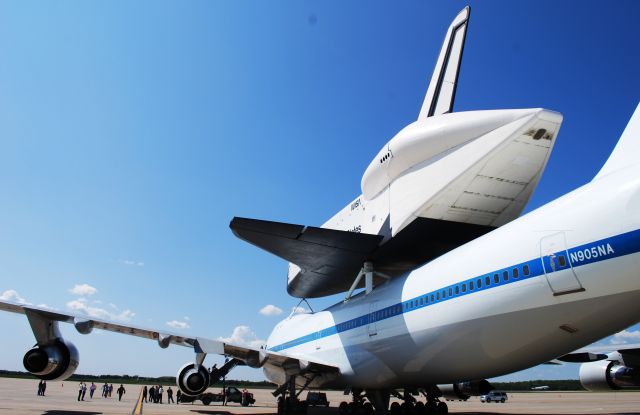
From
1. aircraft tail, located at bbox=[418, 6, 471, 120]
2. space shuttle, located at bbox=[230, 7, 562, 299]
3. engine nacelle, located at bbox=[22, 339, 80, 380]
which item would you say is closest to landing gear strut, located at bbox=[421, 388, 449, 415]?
space shuttle, located at bbox=[230, 7, 562, 299]

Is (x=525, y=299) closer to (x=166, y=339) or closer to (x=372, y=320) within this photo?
(x=372, y=320)

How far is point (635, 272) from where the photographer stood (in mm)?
6148

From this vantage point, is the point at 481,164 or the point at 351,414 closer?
the point at 481,164

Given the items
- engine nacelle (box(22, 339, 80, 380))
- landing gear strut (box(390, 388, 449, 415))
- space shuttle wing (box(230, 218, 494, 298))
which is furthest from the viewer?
space shuttle wing (box(230, 218, 494, 298))

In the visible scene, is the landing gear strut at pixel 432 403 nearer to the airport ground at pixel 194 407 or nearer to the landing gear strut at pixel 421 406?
the landing gear strut at pixel 421 406

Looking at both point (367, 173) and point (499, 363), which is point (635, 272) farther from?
point (367, 173)

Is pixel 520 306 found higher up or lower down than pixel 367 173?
lower down

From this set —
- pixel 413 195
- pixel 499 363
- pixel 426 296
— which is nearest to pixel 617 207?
pixel 499 363

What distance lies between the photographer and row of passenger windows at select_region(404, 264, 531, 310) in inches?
302

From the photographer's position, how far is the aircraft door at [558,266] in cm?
682

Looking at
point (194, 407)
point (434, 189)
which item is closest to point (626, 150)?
point (434, 189)

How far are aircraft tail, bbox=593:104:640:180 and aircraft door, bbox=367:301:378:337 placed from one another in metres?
6.24

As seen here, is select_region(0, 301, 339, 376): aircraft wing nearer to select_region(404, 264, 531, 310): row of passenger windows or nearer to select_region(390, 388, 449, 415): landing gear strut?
select_region(390, 388, 449, 415): landing gear strut

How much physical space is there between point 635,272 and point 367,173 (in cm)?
909
